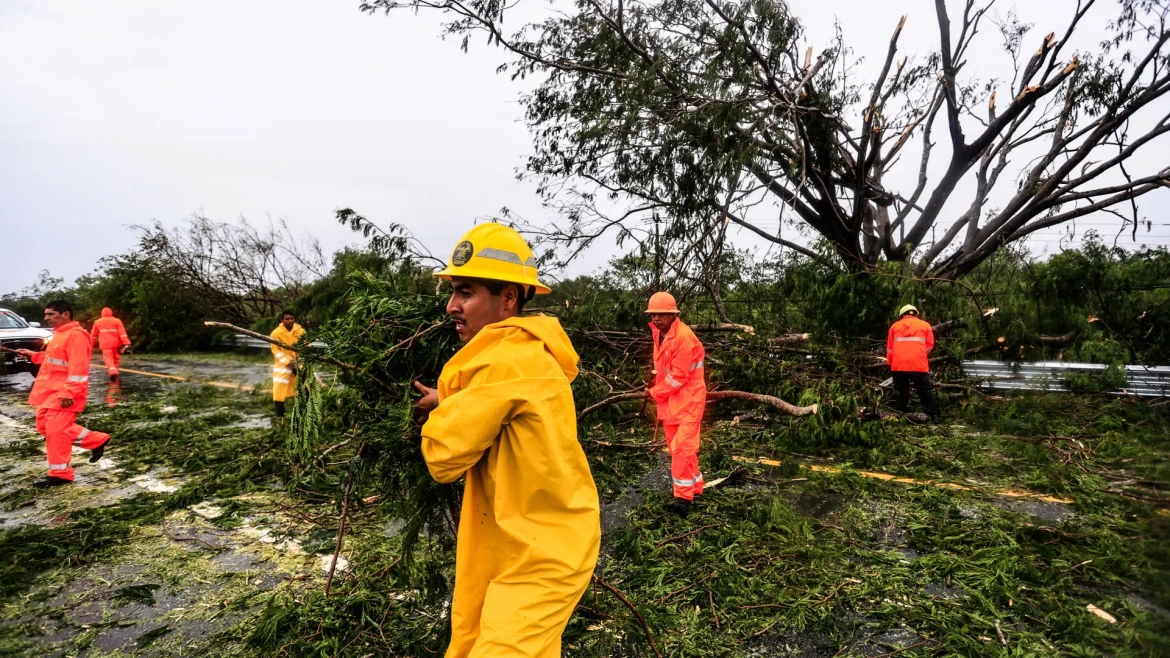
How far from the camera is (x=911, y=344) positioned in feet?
23.4

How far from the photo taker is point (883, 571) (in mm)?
3600

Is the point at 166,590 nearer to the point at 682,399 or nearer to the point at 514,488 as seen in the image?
the point at 514,488

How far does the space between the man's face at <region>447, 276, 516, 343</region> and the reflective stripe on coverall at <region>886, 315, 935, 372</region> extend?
706 centimetres

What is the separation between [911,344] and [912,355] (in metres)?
0.15

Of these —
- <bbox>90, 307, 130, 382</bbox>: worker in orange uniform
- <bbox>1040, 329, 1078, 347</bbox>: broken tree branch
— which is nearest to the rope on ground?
<bbox>1040, 329, 1078, 347</bbox>: broken tree branch

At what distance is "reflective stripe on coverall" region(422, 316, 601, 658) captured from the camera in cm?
139

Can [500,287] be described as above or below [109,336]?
above

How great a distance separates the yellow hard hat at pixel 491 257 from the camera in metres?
1.62

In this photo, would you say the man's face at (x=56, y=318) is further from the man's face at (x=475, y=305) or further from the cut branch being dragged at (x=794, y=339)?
the cut branch being dragged at (x=794, y=339)

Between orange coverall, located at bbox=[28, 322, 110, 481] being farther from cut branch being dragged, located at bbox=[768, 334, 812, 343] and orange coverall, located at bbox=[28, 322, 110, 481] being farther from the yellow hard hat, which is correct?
cut branch being dragged, located at bbox=[768, 334, 812, 343]

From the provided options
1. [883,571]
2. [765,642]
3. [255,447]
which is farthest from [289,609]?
[255,447]

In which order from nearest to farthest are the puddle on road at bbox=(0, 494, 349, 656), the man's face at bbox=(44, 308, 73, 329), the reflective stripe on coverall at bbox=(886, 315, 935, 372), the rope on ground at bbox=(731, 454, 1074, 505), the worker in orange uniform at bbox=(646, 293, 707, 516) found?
the puddle on road at bbox=(0, 494, 349, 656), the worker in orange uniform at bbox=(646, 293, 707, 516), the rope on ground at bbox=(731, 454, 1074, 505), the man's face at bbox=(44, 308, 73, 329), the reflective stripe on coverall at bbox=(886, 315, 935, 372)

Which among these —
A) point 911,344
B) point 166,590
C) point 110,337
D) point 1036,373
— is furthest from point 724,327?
point 110,337

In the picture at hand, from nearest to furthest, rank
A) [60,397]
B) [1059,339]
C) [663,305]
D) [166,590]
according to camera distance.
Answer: [166,590] < [663,305] < [60,397] < [1059,339]
